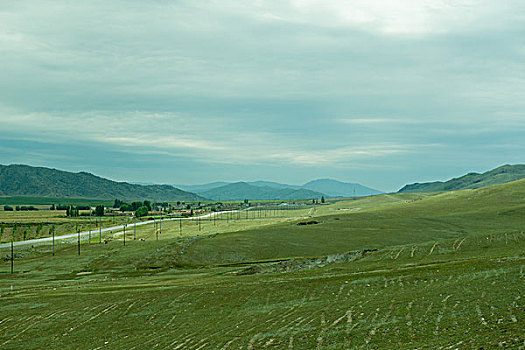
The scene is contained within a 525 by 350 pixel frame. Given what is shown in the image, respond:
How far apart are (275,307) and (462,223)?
115m

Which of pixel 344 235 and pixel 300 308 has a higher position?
pixel 300 308

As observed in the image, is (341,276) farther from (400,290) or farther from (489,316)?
(489,316)

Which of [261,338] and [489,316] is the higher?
[489,316]

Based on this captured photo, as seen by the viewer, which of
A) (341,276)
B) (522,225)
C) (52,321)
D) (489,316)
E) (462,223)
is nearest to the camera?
(489,316)

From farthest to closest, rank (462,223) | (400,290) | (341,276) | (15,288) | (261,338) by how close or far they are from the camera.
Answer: (462,223) → (15,288) → (341,276) → (400,290) → (261,338)

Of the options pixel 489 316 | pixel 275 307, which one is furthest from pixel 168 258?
pixel 489 316

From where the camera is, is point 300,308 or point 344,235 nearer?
point 300,308

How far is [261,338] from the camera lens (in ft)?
110

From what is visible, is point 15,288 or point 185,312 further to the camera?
point 15,288

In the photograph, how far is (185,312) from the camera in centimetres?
4594

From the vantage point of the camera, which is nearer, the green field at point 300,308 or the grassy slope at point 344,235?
the green field at point 300,308

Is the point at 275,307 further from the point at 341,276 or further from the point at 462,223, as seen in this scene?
the point at 462,223

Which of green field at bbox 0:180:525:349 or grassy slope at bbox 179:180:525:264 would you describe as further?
grassy slope at bbox 179:180:525:264

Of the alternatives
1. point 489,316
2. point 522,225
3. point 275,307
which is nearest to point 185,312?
point 275,307
